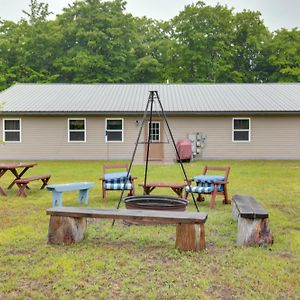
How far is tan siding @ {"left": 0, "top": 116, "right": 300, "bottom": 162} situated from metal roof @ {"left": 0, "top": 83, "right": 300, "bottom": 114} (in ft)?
1.74

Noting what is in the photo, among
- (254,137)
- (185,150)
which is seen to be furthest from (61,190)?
(254,137)

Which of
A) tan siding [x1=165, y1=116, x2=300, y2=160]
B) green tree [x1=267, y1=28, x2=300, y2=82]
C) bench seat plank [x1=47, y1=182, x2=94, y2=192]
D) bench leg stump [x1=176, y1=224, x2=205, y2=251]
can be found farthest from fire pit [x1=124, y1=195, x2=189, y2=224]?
green tree [x1=267, y1=28, x2=300, y2=82]

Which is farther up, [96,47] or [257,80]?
[96,47]

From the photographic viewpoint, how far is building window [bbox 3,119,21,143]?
1853 centimetres

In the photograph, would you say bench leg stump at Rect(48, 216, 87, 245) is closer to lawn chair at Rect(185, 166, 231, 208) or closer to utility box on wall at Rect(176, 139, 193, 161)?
lawn chair at Rect(185, 166, 231, 208)

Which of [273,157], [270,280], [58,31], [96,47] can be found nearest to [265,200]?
[270,280]

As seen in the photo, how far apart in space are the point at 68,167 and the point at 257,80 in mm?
22267

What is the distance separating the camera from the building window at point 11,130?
18.5 metres

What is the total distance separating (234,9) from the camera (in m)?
34.6

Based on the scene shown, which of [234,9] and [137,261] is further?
[234,9]

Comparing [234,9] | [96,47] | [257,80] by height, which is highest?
[234,9]

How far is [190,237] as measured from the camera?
181 inches

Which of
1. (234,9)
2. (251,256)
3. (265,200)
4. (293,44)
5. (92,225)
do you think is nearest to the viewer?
(251,256)

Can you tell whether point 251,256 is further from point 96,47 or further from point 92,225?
point 96,47
